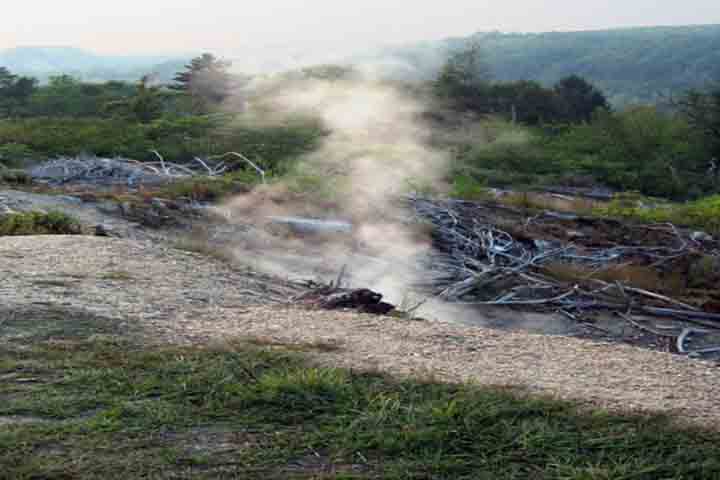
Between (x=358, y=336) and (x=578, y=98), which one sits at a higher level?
(x=358, y=336)

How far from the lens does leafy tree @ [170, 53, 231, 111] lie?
28703mm

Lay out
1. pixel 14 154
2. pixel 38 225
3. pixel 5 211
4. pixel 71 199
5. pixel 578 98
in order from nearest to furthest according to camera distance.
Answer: pixel 38 225
pixel 5 211
pixel 71 199
pixel 14 154
pixel 578 98

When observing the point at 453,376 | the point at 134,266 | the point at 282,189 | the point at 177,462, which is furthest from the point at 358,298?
the point at 282,189

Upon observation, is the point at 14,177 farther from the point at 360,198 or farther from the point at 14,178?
the point at 360,198

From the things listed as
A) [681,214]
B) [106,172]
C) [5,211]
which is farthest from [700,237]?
[106,172]

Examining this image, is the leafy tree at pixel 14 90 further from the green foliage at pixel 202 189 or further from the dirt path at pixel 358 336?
the dirt path at pixel 358 336

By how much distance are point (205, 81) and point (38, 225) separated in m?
22.2

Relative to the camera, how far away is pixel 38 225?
28.2ft

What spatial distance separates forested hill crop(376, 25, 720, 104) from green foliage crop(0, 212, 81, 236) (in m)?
76.3

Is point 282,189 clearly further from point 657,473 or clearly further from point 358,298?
point 657,473

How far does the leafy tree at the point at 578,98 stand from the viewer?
3247 centimetres

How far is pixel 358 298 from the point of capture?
6312 millimetres

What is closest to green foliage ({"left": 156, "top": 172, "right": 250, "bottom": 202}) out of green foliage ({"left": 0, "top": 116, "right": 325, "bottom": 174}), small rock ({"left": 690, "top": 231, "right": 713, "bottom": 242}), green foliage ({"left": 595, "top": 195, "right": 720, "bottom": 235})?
green foliage ({"left": 0, "top": 116, "right": 325, "bottom": 174})

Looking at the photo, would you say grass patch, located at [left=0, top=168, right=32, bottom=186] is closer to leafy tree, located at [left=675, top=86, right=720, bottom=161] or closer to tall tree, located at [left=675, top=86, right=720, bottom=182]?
tall tree, located at [left=675, top=86, right=720, bottom=182]
